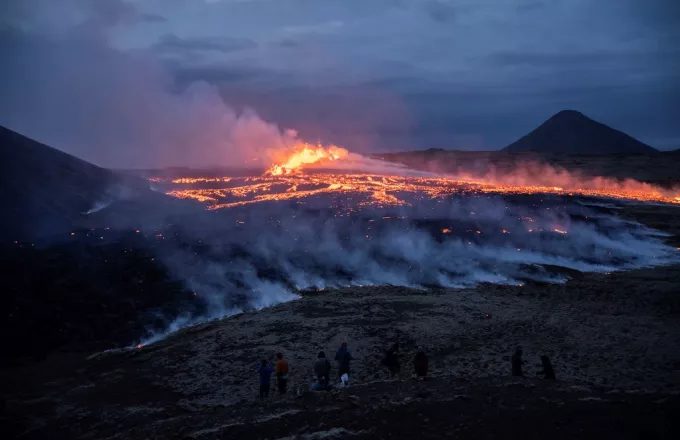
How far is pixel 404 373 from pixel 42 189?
122 ft

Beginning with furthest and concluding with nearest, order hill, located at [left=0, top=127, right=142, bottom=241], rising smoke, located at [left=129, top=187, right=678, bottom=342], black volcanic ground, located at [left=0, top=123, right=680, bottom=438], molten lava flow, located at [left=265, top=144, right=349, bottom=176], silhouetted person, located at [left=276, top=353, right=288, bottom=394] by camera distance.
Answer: molten lava flow, located at [left=265, top=144, right=349, bottom=176]
hill, located at [left=0, top=127, right=142, bottom=241]
rising smoke, located at [left=129, top=187, right=678, bottom=342]
silhouetted person, located at [left=276, top=353, right=288, bottom=394]
black volcanic ground, located at [left=0, top=123, right=680, bottom=438]

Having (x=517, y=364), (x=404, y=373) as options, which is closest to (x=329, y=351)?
(x=404, y=373)

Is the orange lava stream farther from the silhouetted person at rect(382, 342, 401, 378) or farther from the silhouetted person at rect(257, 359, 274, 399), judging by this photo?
the silhouetted person at rect(382, 342, 401, 378)

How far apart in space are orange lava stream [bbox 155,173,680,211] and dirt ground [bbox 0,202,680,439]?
108 ft

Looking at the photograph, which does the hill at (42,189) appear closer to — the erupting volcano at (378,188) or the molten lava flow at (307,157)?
the erupting volcano at (378,188)

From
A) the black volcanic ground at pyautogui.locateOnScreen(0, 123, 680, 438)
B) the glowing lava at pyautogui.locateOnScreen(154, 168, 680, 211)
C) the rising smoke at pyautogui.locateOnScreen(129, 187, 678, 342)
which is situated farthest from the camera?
the glowing lava at pyautogui.locateOnScreen(154, 168, 680, 211)

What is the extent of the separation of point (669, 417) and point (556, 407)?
7.28 feet

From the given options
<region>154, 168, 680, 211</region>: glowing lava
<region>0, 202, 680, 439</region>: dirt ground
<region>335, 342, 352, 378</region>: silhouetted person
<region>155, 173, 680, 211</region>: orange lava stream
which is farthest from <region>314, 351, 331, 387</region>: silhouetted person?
<region>155, 173, 680, 211</region>: orange lava stream

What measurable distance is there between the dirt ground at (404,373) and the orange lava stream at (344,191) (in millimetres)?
33055

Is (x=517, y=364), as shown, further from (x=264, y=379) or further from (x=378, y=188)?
(x=378, y=188)

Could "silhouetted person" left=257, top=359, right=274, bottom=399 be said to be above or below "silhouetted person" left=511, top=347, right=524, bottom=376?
below

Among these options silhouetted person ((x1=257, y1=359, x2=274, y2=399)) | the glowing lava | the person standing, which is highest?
the glowing lava

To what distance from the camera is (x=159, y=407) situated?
15.1 meters

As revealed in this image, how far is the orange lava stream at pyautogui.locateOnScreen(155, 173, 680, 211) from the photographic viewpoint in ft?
192
